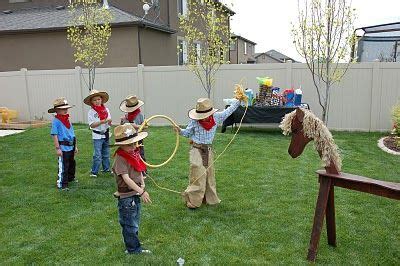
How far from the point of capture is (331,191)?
4.48 m

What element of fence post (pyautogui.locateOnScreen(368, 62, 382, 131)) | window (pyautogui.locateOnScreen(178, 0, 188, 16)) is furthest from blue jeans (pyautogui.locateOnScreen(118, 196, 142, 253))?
window (pyautogui.locateOnScreen(178, 0, 188, 16))

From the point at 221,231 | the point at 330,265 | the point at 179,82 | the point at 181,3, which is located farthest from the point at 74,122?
the point at 330,265

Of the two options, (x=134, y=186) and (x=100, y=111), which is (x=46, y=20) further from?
(x=134, y=186)

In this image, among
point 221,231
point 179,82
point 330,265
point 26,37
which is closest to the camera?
point 330,265

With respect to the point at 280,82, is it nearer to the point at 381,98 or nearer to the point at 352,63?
the point at 352,63

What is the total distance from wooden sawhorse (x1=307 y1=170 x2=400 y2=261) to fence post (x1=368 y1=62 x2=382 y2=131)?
9.26m

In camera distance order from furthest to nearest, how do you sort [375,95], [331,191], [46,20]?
[46,20] → [375,95] → [331,191]

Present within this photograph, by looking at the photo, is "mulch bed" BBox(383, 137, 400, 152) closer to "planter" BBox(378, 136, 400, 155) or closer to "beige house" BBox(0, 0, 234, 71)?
"planter" BBox(378, 136, 400, 155)

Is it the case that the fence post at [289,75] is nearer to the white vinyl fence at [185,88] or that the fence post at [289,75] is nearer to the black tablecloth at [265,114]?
the white vinyl fence at [185,88]

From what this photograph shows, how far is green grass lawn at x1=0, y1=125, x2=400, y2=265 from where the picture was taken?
455 cm

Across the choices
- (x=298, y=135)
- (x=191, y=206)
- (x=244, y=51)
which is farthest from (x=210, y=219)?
(x=244, y=51)

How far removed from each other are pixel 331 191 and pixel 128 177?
7.04 feet

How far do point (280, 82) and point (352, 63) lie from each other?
2.26 metres

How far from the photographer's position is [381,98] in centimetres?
1284
